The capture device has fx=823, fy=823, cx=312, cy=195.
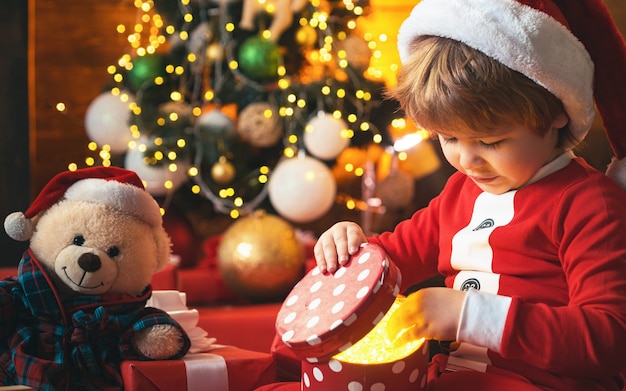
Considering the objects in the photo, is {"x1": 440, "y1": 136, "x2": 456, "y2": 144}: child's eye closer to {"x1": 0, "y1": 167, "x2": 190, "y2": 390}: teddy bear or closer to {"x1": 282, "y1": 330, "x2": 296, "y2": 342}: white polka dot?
{"x1": 282, "y1": 330, "x2": 296, "y2": 342}: white polka dot

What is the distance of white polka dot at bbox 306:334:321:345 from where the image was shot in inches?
35.6

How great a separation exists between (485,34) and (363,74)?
1.53 metres

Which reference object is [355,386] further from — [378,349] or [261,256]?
[261,256]

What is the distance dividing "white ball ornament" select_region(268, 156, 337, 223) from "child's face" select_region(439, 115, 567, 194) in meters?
1.25

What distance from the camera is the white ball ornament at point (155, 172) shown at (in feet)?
7.83

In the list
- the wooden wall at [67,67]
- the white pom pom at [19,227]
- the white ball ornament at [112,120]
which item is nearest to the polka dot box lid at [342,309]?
the white pom pom at [19,227]

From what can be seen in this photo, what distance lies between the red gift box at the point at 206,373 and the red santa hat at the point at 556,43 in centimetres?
53

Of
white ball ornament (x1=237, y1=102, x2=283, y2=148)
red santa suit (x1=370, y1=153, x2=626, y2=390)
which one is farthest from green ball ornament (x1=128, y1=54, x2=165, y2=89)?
red santa suit (x1=370, y1=153, x2=626, y2=390)

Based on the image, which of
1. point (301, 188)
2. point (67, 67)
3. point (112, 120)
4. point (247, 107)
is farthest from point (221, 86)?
point (67, 67)

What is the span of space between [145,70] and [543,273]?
1674 millimetres

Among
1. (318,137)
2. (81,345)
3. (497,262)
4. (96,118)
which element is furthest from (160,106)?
(497,262)

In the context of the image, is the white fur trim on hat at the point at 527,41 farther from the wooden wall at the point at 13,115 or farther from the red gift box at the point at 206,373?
Answer: the wooden wall at the point at 13,115

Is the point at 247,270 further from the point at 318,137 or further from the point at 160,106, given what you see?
the point at 160,106

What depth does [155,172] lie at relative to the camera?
2.39 m
